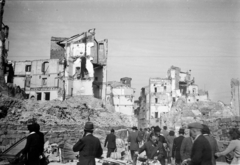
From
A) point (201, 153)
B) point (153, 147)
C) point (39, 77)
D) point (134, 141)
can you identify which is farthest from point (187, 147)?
point (39, 77)

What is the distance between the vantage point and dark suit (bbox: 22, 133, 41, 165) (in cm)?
546

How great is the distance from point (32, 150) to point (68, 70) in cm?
3741

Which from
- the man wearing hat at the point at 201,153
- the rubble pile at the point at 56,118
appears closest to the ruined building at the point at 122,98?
the rubble pile at the point at 56,118

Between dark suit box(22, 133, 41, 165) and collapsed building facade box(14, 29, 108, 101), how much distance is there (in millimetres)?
35865

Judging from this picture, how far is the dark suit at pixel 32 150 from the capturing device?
17.9ft

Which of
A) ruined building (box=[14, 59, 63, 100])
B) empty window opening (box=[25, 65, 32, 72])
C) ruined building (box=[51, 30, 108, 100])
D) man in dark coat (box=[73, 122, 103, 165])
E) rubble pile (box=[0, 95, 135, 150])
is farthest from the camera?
empty window opening (box=[25, 65, 32, 72])

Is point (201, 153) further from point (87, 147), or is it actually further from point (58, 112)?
point (58, 112)

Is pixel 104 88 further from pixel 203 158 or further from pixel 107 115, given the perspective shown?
pixel 203 158

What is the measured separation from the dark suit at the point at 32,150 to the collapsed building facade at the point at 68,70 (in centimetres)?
3587

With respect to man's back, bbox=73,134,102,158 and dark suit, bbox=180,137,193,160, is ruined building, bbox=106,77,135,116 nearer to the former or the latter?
dark suit, bbox=180,137,193,160

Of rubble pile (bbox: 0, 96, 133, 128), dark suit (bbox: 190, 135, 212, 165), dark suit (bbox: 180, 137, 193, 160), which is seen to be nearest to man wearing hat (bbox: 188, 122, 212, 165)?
dark suit (bbox: 190, 135, 212, 165)

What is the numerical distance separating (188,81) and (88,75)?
110 ft

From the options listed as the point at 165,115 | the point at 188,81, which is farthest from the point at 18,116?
the point at 188,81

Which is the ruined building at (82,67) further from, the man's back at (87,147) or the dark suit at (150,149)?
the man's back at (87,147)
